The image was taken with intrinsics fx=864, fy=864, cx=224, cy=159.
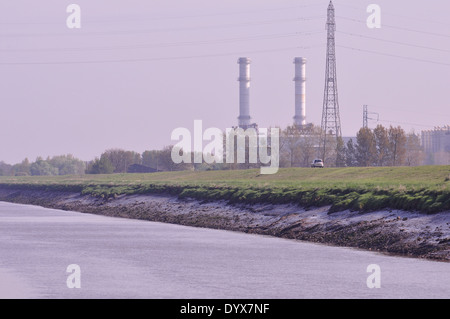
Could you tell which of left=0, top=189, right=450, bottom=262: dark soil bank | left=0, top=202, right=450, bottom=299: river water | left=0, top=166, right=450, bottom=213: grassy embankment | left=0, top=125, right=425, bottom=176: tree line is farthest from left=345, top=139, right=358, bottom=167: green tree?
left=0, top=202, right=450, bottom=299: river water

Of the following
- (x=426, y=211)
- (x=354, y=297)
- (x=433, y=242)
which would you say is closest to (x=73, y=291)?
(x=354, y=297)

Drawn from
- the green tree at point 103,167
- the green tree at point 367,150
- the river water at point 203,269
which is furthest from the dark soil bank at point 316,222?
the green tree at point 103,167

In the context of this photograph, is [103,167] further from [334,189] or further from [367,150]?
[334,189]

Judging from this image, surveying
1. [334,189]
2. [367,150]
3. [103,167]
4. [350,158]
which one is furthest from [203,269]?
[103,167]

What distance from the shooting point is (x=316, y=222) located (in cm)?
5100

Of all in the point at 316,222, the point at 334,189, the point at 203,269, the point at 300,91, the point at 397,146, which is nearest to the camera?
the point at 203,269

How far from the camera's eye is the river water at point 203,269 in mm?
28969

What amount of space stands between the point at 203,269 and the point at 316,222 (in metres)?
17.2

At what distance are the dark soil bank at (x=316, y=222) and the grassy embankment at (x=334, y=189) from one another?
900 mm

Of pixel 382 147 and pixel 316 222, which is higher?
pixel 382 147

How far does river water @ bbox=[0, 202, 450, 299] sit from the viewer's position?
29.0 m

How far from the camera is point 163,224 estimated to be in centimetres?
6512

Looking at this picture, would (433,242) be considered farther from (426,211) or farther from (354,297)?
(354,297)
